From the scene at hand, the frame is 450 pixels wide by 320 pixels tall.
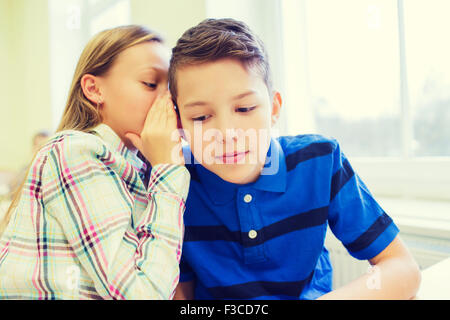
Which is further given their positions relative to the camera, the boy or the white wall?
the white wall

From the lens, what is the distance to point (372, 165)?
1.37 metres

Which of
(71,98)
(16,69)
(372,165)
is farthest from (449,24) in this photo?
(16,69)

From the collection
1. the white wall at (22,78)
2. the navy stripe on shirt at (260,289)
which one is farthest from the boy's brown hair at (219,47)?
the white wall at (22,78)

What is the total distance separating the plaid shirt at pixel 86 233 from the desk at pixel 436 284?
0.43 metres

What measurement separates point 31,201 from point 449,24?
4.47 ft

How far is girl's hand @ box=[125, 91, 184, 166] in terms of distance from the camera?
703mm

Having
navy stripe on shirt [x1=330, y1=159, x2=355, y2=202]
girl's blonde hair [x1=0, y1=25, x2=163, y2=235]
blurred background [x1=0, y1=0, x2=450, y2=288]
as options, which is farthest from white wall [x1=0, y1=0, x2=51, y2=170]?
navy stripe on shirt [x1=330, y1=159, x2=355, y2=202]

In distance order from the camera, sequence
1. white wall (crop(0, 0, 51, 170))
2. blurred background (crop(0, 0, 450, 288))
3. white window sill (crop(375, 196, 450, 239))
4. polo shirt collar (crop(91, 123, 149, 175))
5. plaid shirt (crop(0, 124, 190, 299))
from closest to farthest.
→ plaid shirt (crop(0, 124, 190, 299)), polo shirt collar (crop(91, 123, 149, 175)), white window sill (crop(375, 196, 450, 239)), blurred background (crop(0, 0, 450, 288)), white wall (crop(0, 0, 51, 170))

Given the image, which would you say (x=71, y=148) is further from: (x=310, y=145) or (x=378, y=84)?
(x=378, y=84)

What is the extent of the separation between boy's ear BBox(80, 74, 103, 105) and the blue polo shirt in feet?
1.13

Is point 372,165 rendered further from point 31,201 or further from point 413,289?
point 31,201

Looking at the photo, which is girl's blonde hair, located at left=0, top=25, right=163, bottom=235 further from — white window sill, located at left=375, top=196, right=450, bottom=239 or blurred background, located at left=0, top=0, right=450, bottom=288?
white window sill, located at left=375, top=196, right=450, bottom=239

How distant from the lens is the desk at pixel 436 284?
0.58 metres

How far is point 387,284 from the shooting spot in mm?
607
